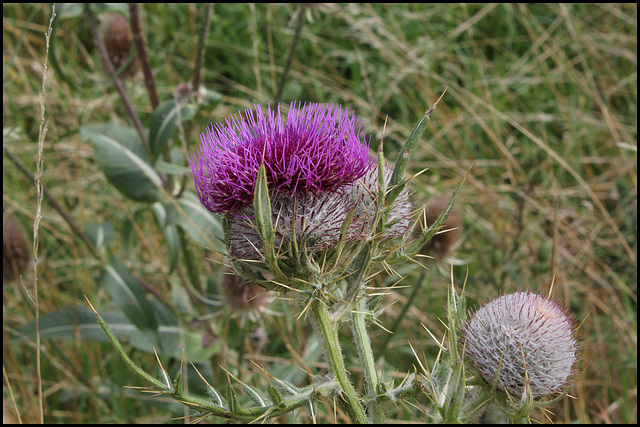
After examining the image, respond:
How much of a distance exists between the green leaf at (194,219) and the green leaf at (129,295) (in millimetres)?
407

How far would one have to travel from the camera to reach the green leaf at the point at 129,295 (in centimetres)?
278

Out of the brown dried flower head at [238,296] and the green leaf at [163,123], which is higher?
the green leaf at [163,123]

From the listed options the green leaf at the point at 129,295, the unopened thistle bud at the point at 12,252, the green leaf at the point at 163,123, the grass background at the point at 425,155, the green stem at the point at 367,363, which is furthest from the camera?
the grass background at the point at 425,155

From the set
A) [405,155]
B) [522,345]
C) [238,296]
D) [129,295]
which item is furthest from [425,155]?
[405,155]

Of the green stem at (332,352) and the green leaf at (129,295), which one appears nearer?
the green stem at (332,352)

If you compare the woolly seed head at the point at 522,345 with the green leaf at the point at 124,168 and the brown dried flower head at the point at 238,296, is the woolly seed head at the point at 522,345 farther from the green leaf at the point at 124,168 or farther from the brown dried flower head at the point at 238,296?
the green leaf at the point at 124,168

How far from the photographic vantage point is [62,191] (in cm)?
445

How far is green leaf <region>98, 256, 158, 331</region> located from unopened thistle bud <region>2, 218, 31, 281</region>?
670 millimetres

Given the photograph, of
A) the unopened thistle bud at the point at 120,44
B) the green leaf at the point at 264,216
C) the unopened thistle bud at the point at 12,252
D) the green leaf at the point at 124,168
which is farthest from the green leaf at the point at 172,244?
the green leaf at the point at 264,216

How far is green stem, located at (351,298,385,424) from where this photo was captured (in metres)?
1.51

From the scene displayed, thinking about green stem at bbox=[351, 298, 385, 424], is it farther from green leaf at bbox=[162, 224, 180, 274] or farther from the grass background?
green leaf at bbox=[162, 224, 180, 274]

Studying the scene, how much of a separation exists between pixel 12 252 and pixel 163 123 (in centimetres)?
134

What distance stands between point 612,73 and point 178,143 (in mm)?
3973

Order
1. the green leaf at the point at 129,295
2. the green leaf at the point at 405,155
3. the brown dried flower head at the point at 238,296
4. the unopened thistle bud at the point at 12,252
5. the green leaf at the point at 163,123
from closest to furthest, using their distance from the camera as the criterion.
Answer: the green leaf at the point at 405,155 < the green leaf at the point at 163,123 < the green leaf at the point at 129,295 < the brown dried flower head at the point at 238,296 < the unopened thistle bud at the point at 12,252
